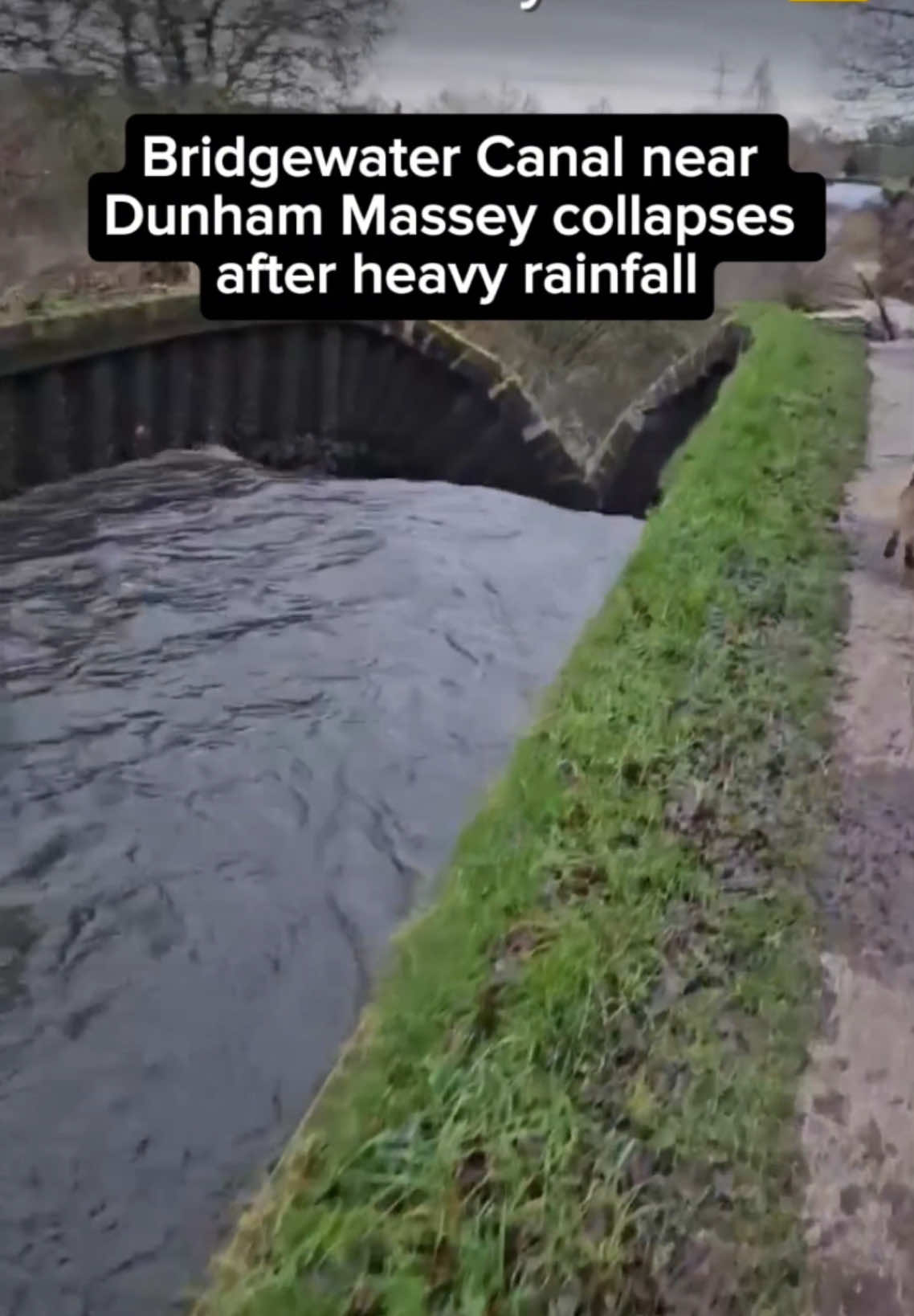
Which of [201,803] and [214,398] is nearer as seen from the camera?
[201,803]

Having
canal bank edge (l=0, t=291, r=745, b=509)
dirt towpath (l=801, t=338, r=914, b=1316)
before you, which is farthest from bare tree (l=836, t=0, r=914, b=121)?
dirt towpath (l=801, t=338, r=914, b=1316)

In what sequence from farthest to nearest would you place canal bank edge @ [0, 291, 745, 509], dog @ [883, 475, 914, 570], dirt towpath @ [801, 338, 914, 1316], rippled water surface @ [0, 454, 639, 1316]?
canal bank edge @ [0, 291, 745, 509] → dog @ [883, 475, 914, 570] → rippled water surface @ [0, 454, 639, 1316] → dirt towpath @ [801, 338, 914, 1316]

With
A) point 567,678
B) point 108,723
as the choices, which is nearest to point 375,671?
point 108,723

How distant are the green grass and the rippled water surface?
0.97 meters

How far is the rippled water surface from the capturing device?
3988 millimetres

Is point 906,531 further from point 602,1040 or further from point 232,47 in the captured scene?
point 232,47

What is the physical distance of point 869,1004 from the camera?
11.3 ft

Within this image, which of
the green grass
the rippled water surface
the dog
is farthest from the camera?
the dog

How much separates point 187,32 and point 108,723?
28.0ft

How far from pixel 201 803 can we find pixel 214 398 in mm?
6547

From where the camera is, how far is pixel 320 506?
34.4 ft

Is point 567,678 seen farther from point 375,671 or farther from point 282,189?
point 282,189

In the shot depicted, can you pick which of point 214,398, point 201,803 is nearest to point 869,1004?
point 201,803

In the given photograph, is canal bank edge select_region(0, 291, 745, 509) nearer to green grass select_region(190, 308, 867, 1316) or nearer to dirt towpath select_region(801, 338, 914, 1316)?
green grass select_region(190, 308, 867, 1316)
